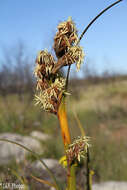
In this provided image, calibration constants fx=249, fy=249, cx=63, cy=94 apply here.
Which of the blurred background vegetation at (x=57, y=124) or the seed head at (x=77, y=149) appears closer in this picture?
the seed head at (x=77, y=149)

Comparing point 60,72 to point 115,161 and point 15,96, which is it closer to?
point 115,161

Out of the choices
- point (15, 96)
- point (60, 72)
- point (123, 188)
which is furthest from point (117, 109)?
point (60, 72)

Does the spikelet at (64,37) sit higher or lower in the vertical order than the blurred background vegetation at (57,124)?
higher

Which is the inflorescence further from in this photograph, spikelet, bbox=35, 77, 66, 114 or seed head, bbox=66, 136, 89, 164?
seed head, bbox=66, 136, 89, 164

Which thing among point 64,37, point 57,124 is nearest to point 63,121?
point 64,37

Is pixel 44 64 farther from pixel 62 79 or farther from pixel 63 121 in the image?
pixel 63 121

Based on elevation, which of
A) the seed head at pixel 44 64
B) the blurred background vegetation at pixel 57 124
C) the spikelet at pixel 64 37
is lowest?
the blurred background vegetation at pixel 57 124

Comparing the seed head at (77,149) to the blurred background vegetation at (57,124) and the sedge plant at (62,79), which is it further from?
the blurred background vegetation at (57,124)

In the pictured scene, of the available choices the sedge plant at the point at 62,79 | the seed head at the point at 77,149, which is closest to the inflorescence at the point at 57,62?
the sedge plant at the point at 62,79
